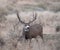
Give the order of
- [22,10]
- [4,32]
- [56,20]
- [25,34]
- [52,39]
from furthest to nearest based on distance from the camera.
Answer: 1. [22,10]
2. [56,20]
3. [4,32]
4. [52,39]
5. [25,34]

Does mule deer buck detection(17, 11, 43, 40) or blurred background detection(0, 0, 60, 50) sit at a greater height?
mule deer buck detection(17, 11, 43, 40)

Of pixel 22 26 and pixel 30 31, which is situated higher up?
pixel 30 31

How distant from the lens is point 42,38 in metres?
14.7

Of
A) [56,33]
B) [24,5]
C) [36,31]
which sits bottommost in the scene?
[24,5]

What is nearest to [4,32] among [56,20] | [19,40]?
[19,40]

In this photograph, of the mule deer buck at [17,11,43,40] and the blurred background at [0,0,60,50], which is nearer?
the blurred background at [0,0,60,50]

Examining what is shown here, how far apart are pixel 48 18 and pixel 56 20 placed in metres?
0.57

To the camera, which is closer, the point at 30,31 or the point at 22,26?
the point at 30,31

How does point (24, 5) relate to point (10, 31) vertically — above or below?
below

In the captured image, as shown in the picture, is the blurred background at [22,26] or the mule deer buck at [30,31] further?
the mule deer buck at [30,31]

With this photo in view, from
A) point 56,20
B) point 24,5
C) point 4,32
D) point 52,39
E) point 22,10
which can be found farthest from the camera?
point 24,5

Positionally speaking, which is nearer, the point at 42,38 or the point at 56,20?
the point at 42,38

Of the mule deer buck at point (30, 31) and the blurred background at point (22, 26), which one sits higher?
the mule deer buck at point (30, 31)

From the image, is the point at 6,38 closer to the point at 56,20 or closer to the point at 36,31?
the point at 36,31
